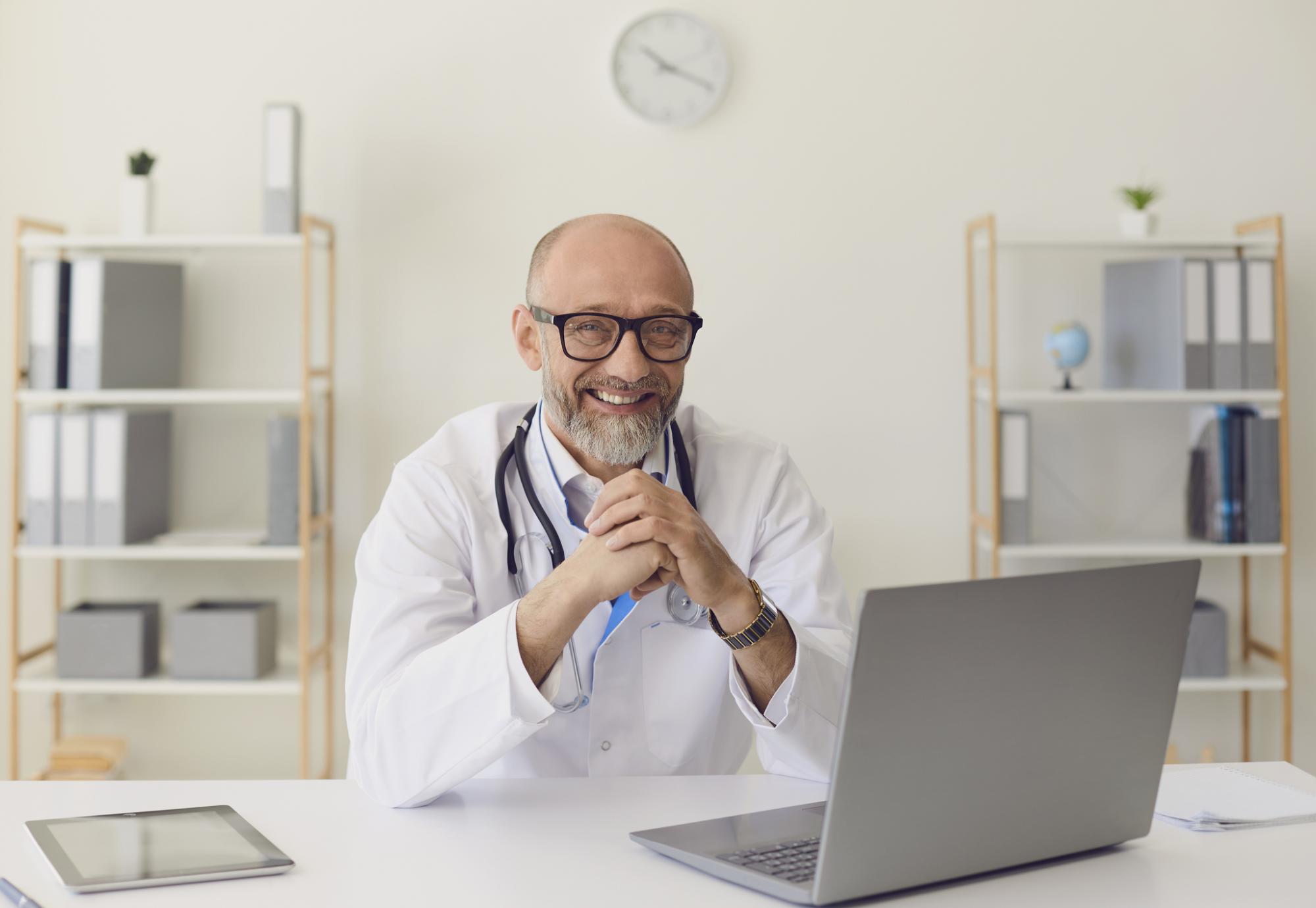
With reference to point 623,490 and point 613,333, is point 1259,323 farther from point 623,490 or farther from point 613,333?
point 623,490

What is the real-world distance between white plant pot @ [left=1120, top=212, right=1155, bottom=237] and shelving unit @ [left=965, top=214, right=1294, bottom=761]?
3cm

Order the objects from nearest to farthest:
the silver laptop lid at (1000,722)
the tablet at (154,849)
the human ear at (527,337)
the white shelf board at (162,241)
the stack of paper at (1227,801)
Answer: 1. the silver laptop lid at (1000,722)
2. the tablet at (154,849)
3. the stack of paper at (1227,801)
4. the human ear at (527,337)
5. the white shelf board at (162,241)

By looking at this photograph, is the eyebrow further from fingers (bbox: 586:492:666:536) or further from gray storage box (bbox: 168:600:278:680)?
gray storage box (bbox: 168:600:278:680)

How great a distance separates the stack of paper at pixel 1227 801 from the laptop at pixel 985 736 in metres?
0.12

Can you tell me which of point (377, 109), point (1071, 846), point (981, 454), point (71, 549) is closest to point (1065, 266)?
point (981, 454)

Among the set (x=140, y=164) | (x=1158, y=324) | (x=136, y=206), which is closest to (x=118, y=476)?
(x=136, y=206)

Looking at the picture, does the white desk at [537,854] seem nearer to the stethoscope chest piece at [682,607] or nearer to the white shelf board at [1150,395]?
the stethoscope chest piece at [682,607]

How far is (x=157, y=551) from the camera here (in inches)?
112

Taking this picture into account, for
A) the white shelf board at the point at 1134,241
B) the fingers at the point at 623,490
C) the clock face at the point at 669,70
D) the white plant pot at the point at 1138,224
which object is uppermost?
the clock face at the point at 669,70

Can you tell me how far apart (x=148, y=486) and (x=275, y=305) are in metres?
0.57

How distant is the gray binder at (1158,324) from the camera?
2910 mm

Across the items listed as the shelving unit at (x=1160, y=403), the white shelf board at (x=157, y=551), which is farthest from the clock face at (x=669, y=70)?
the white shelf board at (x=157, y=551)

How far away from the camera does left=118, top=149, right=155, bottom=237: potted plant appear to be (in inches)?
115

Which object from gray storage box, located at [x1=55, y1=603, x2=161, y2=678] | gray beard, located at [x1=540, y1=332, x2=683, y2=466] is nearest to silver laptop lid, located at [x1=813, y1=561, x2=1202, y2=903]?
gray beard, located at [x1=540, y1=332, x2=683, y2=466]
